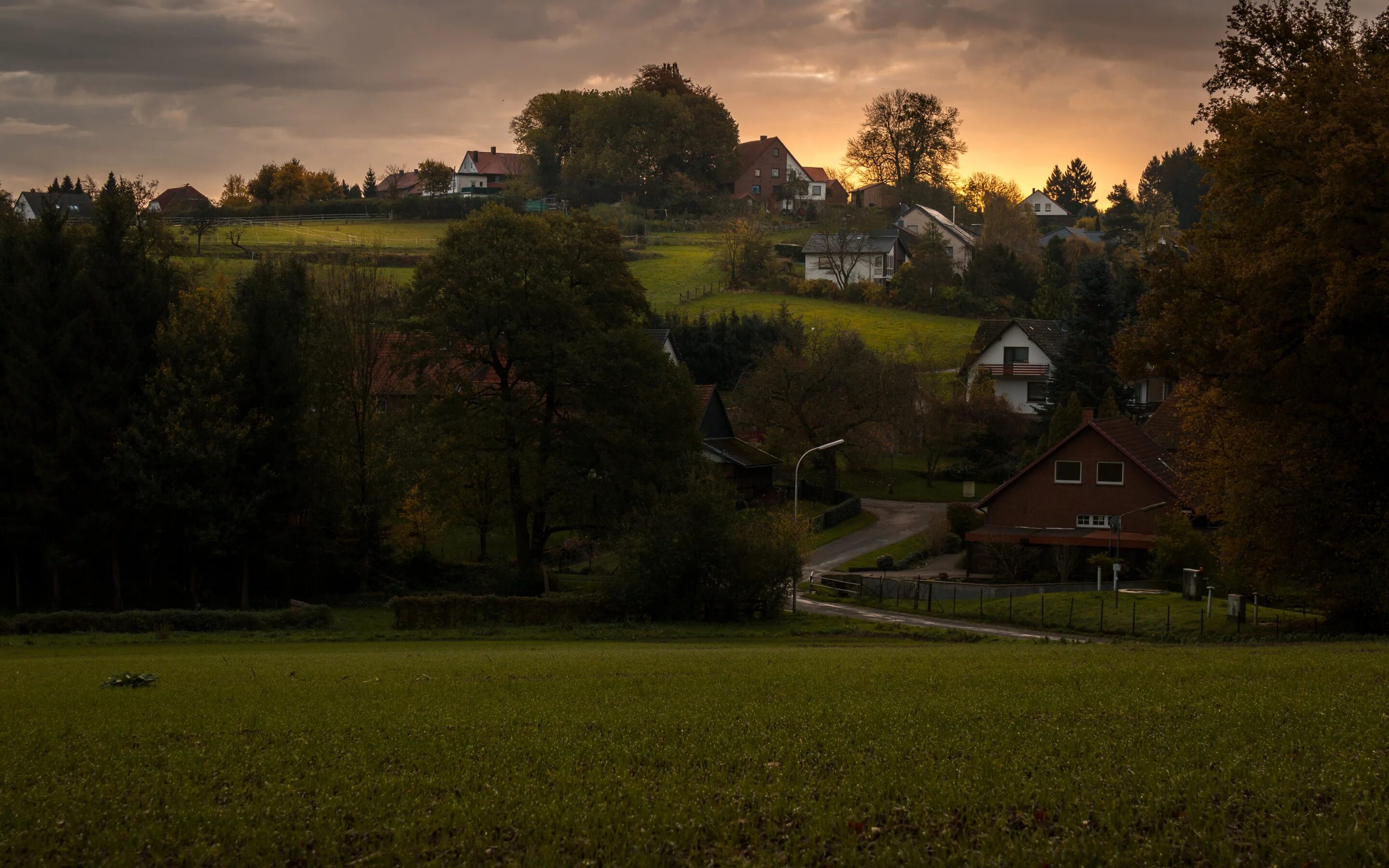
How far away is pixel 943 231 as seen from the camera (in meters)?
128

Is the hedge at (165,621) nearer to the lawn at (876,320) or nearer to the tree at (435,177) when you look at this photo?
the lawn at (876,320)

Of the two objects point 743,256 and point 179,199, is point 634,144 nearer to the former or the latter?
point 743,256

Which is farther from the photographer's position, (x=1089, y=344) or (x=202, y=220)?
(x=202, y=220)

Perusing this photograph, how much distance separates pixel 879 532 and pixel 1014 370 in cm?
2862

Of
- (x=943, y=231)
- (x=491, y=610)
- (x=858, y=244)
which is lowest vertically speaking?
(x=491, y=610)

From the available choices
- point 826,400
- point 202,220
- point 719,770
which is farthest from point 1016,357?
point 719,770

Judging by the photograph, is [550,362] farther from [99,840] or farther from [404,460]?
[99,840]

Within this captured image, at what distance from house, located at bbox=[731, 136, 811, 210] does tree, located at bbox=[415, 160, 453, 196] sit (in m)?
41.8

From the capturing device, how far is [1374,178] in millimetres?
23328

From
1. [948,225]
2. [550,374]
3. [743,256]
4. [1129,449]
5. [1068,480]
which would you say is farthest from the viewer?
[948,225]

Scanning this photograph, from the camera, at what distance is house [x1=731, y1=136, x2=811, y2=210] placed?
16438 cm

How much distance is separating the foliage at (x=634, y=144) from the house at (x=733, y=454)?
78100mm

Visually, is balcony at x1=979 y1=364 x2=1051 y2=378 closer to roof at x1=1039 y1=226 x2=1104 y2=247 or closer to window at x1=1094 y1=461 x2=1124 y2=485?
window at x1=1094 y1=461 x2=1124 y2=485

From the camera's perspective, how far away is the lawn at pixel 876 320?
92812 millimetres
